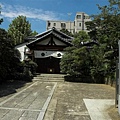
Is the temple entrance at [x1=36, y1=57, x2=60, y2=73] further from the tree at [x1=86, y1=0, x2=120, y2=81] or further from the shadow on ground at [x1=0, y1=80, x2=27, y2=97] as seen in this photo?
the shadow on ground at [x1=0, y1=80, x2=27, y2=97]

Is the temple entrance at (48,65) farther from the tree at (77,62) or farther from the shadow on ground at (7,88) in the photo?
the shadow on ground at (7,88)

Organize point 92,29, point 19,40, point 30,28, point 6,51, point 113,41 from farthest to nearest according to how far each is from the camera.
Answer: point 30,28 < point 19,40 < point 92,29 < point 113,41 < point 6,51

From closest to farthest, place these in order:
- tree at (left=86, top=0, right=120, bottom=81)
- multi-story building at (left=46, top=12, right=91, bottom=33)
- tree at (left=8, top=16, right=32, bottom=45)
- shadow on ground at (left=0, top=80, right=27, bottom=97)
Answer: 1. shadow on ground at (left=0, top=80, right=27, bottom=97)
2. tree at (left=86, top=0, right=120, bottom=81)
3. tree at (left=8, top=16, right=32, bottom=45)
4. multi-story building at (left=46, top=12, right=91, bottom=33)

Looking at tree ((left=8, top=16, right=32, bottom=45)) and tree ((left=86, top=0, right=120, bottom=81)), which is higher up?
tree ((left=8, top=16, right=32, bottom=45))

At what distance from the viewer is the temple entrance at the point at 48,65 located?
1973cm

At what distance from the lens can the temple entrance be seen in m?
19.7

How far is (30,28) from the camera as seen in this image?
126 feet

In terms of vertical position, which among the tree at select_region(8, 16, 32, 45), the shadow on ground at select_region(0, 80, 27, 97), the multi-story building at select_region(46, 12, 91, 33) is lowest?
the shadow on ground at select_region(0, 80, 27, 97)

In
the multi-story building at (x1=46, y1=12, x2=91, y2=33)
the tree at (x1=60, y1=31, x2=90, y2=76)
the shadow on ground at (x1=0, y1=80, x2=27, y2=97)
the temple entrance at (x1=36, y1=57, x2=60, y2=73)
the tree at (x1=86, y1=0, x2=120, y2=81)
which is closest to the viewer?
the shadow on ground at (x1=0, y1=80, x2=27, y2=97)

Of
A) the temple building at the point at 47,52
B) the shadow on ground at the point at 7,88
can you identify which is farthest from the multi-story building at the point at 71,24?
the shadow on ground at the point at 7,88

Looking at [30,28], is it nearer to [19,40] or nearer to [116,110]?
[19,40]

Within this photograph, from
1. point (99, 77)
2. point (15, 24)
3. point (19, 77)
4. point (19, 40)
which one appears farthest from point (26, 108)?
point (15, 24)

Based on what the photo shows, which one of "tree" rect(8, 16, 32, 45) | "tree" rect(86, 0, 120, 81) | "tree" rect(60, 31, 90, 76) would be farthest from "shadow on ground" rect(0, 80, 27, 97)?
"tree" rect(8, 16, 32, 45)

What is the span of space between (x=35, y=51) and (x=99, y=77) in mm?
8579
